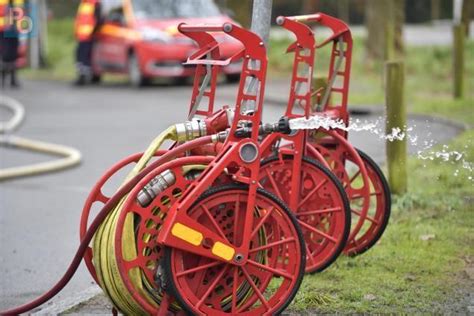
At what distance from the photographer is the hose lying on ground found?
446 inches

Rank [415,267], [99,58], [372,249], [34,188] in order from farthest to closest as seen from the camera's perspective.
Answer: [99,58]
[34,188]
[372,249]
[415,267]

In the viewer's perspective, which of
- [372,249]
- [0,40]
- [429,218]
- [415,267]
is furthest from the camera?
[0,40]

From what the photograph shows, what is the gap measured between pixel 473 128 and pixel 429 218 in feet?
15.0

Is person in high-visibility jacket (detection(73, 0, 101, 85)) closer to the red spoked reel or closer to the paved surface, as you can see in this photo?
the paved surface

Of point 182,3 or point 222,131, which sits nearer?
point 222,131

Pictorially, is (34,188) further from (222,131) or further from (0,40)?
(0,40)

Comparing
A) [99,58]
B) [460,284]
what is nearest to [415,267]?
[460,284]

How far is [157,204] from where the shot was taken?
5.02 meters

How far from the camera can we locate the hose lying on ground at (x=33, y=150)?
11.3m

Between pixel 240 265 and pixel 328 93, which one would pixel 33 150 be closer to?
pixel 328 93

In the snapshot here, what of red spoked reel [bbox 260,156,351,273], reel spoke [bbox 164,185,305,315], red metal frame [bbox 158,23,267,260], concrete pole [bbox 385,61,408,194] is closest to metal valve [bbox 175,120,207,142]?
red metal frame [bbox 158,23,267,260]

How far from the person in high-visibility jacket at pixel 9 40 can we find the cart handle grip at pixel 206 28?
395 inches

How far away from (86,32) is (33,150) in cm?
919

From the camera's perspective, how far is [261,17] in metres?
6.41
